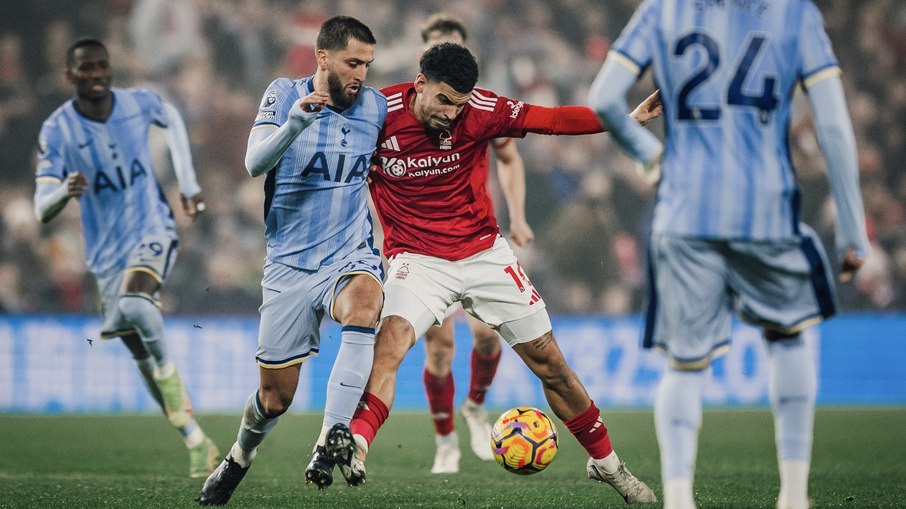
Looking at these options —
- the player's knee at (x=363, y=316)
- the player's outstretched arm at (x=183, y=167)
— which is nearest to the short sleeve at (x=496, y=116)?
the player's knee at (x=363, y=316)

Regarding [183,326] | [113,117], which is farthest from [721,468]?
[183,326]

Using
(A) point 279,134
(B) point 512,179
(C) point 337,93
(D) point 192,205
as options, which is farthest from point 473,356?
(A) point 279,134

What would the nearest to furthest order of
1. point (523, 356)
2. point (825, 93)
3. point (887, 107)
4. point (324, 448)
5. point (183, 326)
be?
point (825, 93) < point (324, 448) < point (523, 356) < point (183, 326) < point (887, 107)

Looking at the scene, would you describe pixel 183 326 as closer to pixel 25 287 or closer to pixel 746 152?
pixel 25 287

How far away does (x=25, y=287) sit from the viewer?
13.5 m

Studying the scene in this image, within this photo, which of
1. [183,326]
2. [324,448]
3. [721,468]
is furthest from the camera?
[183,326]

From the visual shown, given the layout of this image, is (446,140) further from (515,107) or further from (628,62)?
(628,62)

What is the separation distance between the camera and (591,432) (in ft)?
18.6

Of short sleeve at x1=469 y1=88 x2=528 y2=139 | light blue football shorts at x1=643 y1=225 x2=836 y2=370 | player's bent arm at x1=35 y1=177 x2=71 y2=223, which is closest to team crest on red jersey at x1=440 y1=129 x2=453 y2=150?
short sleeve at x1=469 y1=88 x2=528 y2=139

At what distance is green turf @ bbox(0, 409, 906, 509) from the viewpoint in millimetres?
5734

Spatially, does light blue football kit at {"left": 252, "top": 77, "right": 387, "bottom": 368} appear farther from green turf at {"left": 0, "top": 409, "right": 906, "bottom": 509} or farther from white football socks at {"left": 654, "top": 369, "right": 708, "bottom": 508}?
white football socks at {"left": 654, "top": 369, "right": 708, "bottom": 508}

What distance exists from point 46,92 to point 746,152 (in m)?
13.1

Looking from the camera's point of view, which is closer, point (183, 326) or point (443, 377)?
point (443, 377)

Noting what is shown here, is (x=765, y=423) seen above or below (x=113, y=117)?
below
